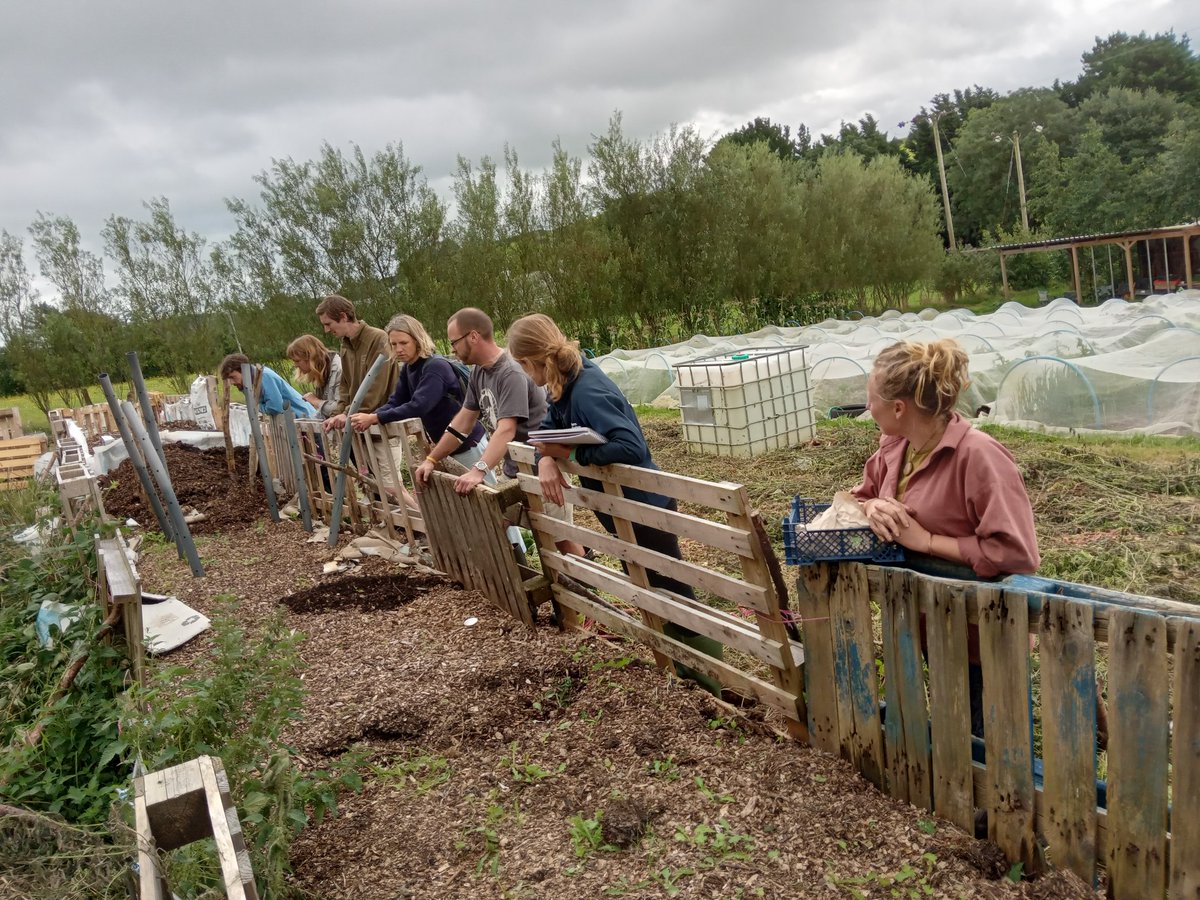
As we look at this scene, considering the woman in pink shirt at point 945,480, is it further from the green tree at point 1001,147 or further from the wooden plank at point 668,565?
the green tree at point 1001,147

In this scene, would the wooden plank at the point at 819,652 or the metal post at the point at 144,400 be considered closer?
the wooden plank at the point at 819,652

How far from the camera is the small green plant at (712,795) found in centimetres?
303

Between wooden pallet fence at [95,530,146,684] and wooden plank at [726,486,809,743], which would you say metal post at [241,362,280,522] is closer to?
wooden pallet fence at [95,530,146,684]

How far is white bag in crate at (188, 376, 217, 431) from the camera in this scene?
48.4ft

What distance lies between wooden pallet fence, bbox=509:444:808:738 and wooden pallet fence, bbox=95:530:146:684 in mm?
2128

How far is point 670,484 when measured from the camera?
3.55 metres

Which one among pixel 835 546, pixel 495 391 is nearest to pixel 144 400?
pixel 495 391

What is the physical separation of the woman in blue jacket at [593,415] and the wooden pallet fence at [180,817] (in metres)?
2.23

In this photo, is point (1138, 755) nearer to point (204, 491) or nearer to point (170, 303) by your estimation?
point (204, 491)

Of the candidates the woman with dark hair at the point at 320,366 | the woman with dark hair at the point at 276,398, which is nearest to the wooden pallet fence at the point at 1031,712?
the woman with dark hair at the point at 320,366

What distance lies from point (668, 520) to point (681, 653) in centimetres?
71

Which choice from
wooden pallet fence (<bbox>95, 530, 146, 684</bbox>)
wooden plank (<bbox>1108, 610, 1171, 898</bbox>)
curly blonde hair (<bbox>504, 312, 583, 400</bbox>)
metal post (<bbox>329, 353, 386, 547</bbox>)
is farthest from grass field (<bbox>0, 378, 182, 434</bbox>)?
wooden plank (<bbox>1108, 610, 1171, 898</bbox>)

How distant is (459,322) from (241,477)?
6760 millimetres

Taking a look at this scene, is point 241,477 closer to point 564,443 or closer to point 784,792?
point 564,443
